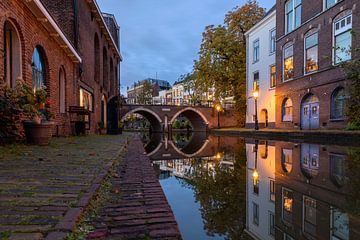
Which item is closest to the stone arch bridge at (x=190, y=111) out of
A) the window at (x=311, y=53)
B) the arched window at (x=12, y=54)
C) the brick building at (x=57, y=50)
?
the brick building at (x=57, y=50)

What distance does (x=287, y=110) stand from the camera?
70.7ft

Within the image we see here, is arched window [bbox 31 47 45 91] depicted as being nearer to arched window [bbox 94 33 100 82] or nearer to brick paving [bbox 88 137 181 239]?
brick paving [bbox 88 137 181 239]

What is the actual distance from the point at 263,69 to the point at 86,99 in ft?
50.7

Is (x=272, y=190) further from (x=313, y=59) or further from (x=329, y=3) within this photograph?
(x=313, y=59)

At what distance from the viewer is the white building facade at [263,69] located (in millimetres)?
24391

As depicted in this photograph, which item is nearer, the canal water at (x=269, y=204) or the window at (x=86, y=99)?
the canal water at (x=269, y=204)

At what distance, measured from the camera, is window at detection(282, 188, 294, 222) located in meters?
2.65

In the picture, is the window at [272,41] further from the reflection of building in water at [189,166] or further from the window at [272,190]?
the window at [272,190]

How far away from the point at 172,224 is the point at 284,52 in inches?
854

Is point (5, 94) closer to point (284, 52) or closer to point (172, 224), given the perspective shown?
point (172, 224)

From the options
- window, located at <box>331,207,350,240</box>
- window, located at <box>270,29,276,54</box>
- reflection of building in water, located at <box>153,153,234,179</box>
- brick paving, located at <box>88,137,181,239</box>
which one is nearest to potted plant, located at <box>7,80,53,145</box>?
reflection of building in water, located at <box>153,153,234,179</box>

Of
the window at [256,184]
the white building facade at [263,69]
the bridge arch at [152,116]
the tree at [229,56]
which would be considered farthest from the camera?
the bridge arch at [152,116]

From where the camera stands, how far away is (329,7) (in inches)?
646

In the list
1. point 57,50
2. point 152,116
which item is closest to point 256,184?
point 57,50
